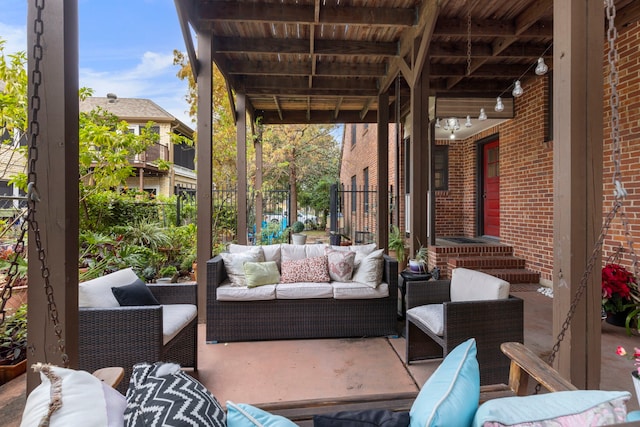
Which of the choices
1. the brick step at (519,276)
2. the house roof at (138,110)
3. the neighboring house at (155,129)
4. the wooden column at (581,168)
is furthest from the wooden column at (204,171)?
the house roof at (138,110)

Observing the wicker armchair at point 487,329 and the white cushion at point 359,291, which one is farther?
the white cushion at point 359,291

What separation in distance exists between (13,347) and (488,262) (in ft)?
18.2

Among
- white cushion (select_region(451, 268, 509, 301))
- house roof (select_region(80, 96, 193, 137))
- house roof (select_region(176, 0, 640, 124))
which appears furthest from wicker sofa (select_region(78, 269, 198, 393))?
house roof (select_region(80, 96, 193, 137))

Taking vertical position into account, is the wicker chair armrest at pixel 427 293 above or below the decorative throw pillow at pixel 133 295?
below

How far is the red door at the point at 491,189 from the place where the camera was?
19.3 ft

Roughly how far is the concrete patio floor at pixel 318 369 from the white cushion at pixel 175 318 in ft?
1.47

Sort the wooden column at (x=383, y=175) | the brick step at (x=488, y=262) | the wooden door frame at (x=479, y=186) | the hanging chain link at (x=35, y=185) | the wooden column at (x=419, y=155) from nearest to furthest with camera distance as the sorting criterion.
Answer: the hanging chain link at (x=35, y=185) → the wooden column at (x=419, y=155) → the brick step at (x=488, y=262) → the wooden column at (x=383, y=175) → the wooden door frame at (x=479, y=186)

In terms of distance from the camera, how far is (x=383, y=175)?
5.39m

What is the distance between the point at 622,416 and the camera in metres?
0.80

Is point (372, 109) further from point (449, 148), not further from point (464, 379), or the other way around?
point (464, 379)

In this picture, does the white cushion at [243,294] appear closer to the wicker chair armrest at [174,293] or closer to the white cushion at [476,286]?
the wicker chair armrest at [174,293]

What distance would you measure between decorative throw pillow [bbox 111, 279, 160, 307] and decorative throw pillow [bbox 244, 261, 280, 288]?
0.92m

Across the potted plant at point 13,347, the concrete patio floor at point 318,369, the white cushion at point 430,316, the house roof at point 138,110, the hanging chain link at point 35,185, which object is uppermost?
the house roof at point 138,110

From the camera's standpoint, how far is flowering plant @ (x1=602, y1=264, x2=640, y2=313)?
305 centimetres
